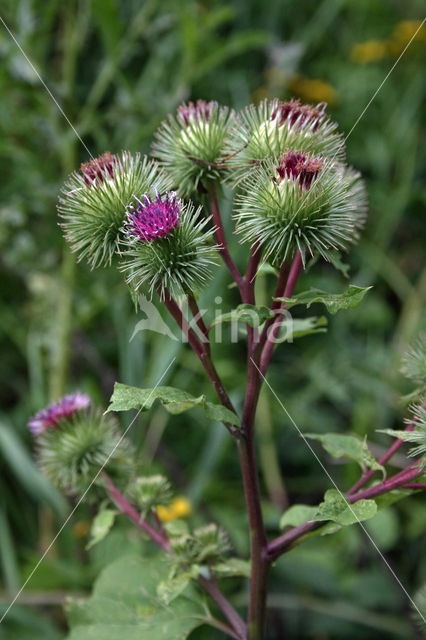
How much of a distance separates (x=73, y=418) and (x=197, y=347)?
1.33ft

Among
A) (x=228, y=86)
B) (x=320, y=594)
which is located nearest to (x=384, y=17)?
(x=228, y=86)

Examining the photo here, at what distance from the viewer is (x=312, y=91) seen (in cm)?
299

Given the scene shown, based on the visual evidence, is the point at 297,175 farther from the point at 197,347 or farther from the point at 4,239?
the point at 4,239

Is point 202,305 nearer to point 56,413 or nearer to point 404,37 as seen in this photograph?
point 56,413

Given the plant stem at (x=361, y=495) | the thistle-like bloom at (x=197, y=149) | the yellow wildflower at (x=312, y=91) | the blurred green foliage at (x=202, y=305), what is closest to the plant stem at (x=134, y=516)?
the plant stem at (x=361, y=495)

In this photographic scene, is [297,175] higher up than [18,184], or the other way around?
[18,184]

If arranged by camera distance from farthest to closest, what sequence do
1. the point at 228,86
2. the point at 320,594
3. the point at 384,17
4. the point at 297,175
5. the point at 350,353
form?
the point at 384,17 < the point at 228,86 < the point at 350,353 < the point at 320,594 < the point at 297,175

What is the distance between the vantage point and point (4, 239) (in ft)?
7.82

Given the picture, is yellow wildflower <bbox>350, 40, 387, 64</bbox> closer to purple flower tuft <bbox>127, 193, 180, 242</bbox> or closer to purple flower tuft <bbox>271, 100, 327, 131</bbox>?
purple flower tuft <bbox>271, 100, 327, 131</bbox>

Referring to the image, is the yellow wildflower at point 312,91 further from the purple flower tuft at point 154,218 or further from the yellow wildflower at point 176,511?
the purple flower tuft at point 154,218

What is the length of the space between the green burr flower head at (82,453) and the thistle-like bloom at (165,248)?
34 centimetres

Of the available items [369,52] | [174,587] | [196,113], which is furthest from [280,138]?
[369,52]

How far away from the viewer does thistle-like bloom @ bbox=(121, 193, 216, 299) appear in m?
0.90

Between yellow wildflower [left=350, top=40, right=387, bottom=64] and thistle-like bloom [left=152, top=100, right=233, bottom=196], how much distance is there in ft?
7.38
